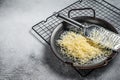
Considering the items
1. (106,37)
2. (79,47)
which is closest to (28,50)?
(79,47)

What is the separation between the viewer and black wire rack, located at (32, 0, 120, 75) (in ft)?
3.19

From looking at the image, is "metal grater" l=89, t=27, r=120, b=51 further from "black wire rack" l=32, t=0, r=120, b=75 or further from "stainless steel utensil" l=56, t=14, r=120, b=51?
"black wire rack" l=32, t=0, r=120, b=75

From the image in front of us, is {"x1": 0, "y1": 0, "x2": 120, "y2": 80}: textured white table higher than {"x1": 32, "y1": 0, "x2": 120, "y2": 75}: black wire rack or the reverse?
the reverse

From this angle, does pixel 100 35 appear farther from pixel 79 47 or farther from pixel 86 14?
pixel 86 14

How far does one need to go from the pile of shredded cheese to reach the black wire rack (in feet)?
0.29

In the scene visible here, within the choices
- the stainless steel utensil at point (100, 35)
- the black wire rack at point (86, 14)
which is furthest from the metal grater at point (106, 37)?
the black wire rack at point (86, 14)

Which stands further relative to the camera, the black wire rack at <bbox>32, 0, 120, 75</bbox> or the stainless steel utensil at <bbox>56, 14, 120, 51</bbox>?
the black wire rack at <bbox>32, 0, 120, 75</bbox>

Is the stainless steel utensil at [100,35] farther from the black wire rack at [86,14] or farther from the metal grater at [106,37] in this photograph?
the black wire rack at [86,14]

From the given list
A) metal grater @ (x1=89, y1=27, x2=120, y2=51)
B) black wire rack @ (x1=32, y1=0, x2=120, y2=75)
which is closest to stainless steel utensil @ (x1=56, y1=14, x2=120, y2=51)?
metal grater @ (x1=89, y1=27, x2=120, y2=51)

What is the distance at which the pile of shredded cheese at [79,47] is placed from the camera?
0.82 metres

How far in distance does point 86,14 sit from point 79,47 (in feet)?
0.85

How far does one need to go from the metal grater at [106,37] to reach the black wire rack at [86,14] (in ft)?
0.38

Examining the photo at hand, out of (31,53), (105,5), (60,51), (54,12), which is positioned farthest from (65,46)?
(105,5)

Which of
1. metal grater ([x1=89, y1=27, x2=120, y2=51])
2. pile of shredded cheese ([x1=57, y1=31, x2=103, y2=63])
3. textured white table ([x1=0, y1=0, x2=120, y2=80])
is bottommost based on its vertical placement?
textured white table ([x1=0, y1=0, x2=120, y2=80])
